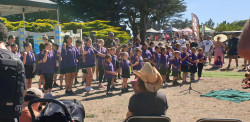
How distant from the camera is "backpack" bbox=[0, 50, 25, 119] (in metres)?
2.44

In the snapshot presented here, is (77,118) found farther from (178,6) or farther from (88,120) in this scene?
(178,6)

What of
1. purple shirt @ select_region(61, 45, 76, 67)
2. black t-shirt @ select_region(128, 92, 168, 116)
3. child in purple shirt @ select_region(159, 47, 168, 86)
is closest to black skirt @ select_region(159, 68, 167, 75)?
child in purple shirt @ select_region(159, 47, 168, 86)

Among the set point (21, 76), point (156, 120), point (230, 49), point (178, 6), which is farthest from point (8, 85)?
point (178, 6)

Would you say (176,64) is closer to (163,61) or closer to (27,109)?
(163,61)

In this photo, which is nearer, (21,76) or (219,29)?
(21,76)

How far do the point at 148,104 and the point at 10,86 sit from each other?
1.76m

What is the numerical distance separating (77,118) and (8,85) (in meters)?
0.75

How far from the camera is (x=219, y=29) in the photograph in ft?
135

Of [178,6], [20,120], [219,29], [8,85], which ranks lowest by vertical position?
[20,120]

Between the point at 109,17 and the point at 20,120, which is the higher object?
the point at 109,17

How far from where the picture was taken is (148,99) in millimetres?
3451

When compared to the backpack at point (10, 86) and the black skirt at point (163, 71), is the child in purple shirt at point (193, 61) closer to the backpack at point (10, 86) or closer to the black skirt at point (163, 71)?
the black skirt at point (163, 71)

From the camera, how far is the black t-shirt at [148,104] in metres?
3.40

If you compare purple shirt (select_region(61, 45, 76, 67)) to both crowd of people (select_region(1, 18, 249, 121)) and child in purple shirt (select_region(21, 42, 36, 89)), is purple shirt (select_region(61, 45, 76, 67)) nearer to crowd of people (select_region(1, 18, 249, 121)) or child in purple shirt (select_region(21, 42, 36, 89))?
crowd of people (select_region(1, 18, 249, 121))
